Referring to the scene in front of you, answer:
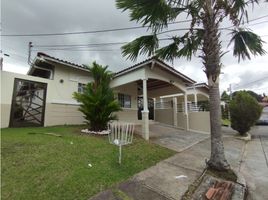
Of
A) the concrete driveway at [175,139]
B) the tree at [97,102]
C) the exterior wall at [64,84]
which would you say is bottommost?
the concrete driveway at [175,139]

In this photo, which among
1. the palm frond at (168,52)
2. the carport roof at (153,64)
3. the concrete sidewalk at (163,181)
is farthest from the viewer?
the carport roof at (153,64)

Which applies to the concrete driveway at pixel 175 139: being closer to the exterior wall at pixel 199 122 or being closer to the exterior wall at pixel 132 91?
the exterior wall at pixel 199 122

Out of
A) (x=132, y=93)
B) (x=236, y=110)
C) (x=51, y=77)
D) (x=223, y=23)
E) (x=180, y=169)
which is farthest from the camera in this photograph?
(x=132, y=93)

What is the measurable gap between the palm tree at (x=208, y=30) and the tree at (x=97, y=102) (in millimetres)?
2835

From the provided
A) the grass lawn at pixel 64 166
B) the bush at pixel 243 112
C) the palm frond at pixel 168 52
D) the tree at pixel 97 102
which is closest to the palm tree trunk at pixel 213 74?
the palm frond at pixel 168 52

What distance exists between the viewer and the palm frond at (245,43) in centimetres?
642

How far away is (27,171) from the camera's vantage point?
412 cm

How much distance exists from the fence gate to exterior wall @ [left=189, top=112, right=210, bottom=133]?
34.5ft

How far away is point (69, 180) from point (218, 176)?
3.84 meters

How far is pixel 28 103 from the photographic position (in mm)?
10234

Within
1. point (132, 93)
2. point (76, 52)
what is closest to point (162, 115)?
point (132, 93)

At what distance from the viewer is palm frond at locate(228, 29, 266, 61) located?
642 centimetres

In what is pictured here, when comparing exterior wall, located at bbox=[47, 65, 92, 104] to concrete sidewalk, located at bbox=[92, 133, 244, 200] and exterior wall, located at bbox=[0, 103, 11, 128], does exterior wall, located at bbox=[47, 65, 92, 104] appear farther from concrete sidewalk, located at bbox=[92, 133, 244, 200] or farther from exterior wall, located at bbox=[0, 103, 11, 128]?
concrete sidewalk, located at bbox=[92, 133, 244, 200]

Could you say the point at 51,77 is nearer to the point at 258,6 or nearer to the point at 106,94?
the point at 106,94
